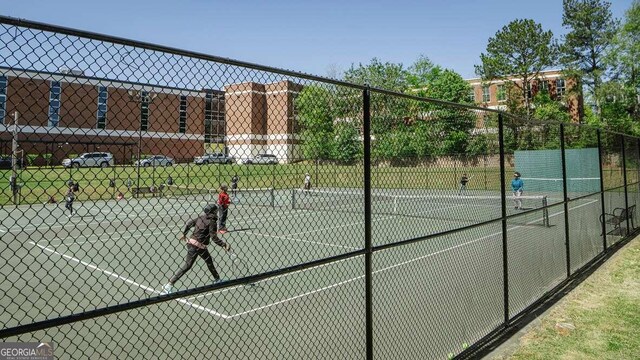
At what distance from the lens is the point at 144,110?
8.30 ft

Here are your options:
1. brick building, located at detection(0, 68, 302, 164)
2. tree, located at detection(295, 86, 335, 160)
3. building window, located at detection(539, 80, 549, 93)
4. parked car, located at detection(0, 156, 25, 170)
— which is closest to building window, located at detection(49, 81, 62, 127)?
brick building, located at detection(0, 68, 302, 164)

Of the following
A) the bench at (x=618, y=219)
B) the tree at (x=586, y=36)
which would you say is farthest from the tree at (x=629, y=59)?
the bench at (x=618, y=219)

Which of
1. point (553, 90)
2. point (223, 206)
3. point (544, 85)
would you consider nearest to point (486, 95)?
point (544, 85)

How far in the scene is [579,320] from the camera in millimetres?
5434

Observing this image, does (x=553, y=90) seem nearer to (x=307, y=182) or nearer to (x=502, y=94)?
(x=502, y=94)

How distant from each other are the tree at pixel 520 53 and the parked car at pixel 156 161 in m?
54.4

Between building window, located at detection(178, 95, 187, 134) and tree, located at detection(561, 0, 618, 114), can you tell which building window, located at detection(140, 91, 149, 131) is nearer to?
building window, located at detection(178, 95, 187, 134)

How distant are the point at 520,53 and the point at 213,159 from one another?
182 feet

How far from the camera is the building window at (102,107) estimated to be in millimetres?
2420

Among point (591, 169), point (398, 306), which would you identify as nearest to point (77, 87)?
point (398, 306)

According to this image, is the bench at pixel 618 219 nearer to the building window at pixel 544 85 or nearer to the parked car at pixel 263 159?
the parked car at pixel 263 159

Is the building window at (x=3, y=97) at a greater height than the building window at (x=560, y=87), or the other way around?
the building window at (x=560, y=87)

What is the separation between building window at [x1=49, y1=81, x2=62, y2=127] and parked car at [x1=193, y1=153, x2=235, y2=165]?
898 millimetres

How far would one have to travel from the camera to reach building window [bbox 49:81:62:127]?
7.23ft
